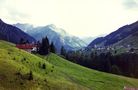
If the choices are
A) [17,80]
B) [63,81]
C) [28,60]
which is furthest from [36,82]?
[28,60]

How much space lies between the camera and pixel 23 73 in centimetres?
9994

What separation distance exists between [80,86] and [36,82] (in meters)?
18.0

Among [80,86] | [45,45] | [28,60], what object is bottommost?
[80,86]

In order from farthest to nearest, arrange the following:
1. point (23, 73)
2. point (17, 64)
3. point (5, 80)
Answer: point (17, 64) → point (23, 73) → point (5, 80)

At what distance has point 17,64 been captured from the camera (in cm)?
10656

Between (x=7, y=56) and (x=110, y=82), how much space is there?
4019cm

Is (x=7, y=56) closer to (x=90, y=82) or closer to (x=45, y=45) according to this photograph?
(x=90, y=82)

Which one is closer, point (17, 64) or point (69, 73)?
point (17, 64)

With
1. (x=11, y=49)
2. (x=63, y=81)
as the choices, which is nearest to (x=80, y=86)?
(x=63, y=81)

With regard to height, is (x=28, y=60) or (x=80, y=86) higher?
(x=28, y=60)

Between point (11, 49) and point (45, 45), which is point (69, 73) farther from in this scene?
point (45, 45)

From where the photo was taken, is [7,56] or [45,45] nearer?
[7,56]

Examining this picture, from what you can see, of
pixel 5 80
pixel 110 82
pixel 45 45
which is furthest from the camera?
pixel 45 45

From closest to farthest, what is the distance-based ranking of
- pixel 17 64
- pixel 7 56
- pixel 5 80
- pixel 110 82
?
pixel 5 80, pixel 17 64, pixel 7 56, pixel 110 82
